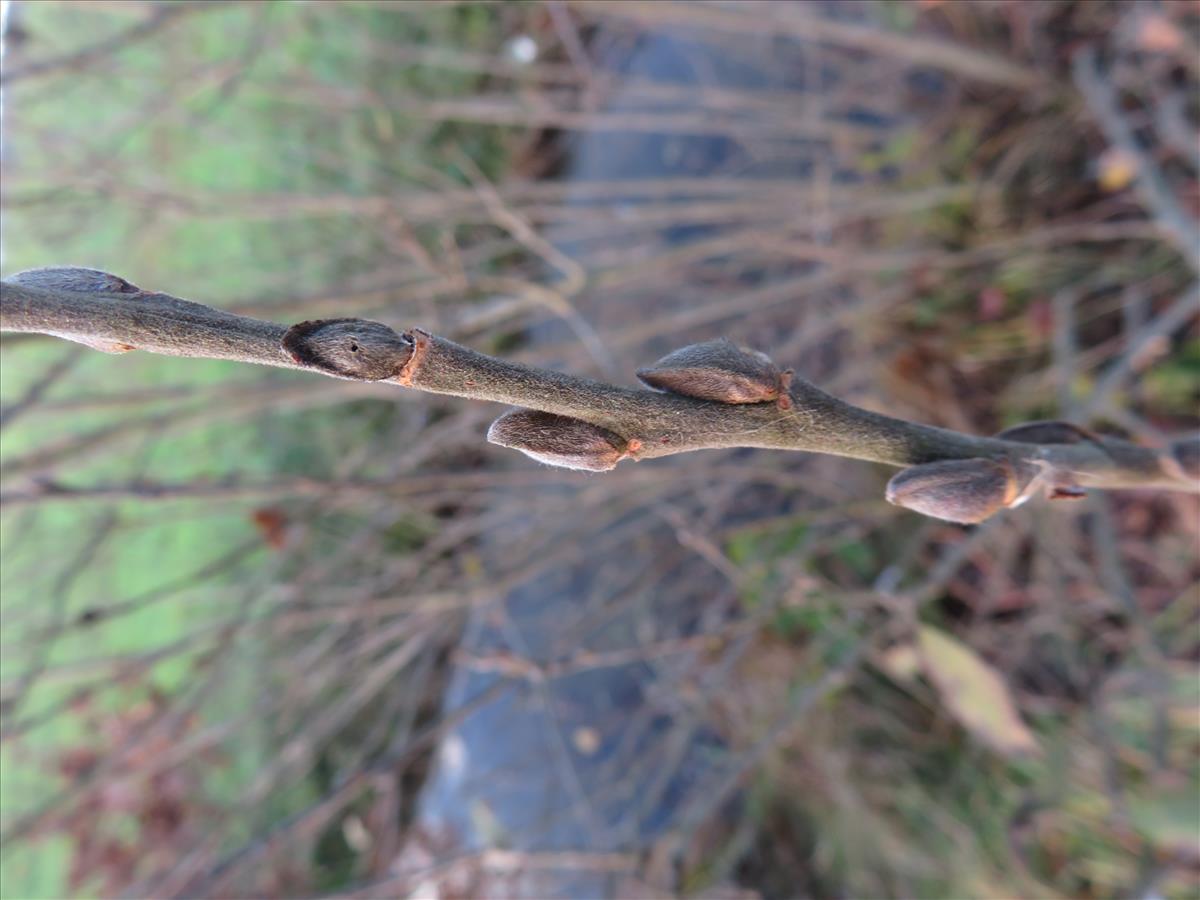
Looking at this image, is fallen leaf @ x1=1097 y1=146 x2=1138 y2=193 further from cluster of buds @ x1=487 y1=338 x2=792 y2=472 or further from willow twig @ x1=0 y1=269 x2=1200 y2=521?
cluster of buds @ x1=487 y1=338 x2=792 y2=472

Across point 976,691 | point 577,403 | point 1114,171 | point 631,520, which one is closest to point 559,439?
point 577,403

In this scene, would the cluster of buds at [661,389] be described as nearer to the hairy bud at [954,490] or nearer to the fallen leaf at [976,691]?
the hairy bud at [954,490]

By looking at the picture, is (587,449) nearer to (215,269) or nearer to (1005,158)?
(1005,158)

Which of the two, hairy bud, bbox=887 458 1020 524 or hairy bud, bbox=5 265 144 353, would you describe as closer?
hairy bud, bbox=5 265 144 353

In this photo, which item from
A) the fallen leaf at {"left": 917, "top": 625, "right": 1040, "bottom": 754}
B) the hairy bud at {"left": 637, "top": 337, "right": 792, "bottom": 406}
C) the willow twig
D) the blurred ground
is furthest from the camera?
the blurred ground

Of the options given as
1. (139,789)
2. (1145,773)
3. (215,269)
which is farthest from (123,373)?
(1145,773)

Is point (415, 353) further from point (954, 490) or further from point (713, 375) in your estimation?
point (954, 490)

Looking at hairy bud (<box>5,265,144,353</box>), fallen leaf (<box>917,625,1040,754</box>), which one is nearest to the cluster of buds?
hairy bud (<box>5,265,144,353</box>)
